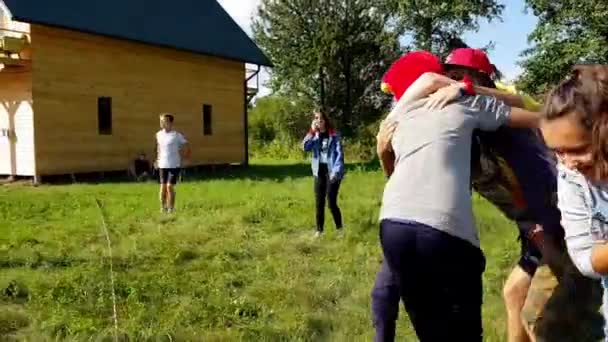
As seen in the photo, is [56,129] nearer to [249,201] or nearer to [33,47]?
[33,47]

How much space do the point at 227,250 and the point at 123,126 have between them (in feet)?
44.7

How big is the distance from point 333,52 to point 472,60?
38163mm

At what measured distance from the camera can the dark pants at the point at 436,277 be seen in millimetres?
2662

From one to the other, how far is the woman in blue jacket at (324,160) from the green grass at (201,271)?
0.40 meters

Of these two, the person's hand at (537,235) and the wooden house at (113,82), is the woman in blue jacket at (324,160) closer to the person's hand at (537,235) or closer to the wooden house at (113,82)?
the person's hand at (537,235)

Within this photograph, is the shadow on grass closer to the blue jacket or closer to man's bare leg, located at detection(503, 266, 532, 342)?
the blue jacket

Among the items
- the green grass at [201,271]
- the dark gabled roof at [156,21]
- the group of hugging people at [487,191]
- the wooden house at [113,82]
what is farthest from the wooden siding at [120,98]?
the group of hugging people at [487,191]

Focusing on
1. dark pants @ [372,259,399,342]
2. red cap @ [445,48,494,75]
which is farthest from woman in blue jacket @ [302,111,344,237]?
red cap @ [445,48,494,75]

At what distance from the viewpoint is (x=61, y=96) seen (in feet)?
61.7

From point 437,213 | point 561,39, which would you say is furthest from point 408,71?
point 561,39

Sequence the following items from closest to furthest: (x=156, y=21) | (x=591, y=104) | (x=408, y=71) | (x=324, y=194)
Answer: (x=591, y=104)
(x=408, y=71)
(x=324, y=194)
(x=156, y=21)

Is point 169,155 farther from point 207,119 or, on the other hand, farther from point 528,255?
point 207,119

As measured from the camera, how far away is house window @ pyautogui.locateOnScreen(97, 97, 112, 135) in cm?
2027

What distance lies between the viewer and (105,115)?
20.5 m
